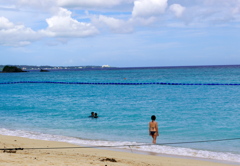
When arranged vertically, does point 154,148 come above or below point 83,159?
below

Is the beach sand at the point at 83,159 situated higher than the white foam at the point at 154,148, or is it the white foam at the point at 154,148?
the beach sand at the point at 83,159

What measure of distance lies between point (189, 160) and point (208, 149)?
2104 millimetres

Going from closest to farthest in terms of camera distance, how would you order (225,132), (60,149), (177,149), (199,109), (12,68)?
1. (60,149)
2. (177,149)
3. (225,132)
4. (199,109)
5. (12,68)

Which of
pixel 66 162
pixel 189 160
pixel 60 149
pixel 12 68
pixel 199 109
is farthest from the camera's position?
pixel 12 68

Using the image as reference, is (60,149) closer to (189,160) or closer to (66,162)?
(66,162)

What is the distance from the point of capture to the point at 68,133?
1558 centimetres

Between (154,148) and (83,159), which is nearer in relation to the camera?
(83,159)

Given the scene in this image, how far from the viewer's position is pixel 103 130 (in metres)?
16.1

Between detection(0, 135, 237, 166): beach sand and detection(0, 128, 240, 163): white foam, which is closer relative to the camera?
detection(0, 135, 237, 166): beach sand

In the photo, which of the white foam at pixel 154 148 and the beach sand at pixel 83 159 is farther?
the white foam at pixel 154 148

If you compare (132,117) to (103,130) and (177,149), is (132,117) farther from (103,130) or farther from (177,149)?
(177,149)

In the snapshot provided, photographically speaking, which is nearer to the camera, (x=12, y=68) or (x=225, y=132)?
(x=225, y=132)

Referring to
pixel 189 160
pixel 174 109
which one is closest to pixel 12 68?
pixel 174 109

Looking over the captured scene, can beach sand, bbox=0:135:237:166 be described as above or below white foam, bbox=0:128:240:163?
above
